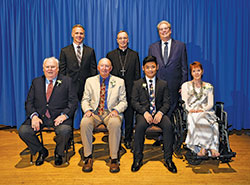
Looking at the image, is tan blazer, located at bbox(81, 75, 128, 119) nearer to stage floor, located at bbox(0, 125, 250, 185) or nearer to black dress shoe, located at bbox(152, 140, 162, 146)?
stage floor, located at bbox(0, 125, 250, 185)

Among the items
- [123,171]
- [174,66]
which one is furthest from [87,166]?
[174,66]

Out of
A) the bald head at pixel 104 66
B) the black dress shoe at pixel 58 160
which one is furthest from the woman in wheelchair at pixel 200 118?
the black dress shoe at pixel 58 160

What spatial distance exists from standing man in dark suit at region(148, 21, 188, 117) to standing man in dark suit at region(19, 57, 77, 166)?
138 cm

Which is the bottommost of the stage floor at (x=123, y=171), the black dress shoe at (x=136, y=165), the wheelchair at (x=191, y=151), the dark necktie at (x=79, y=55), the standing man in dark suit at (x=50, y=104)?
the stage floor at (x=123, y=171)

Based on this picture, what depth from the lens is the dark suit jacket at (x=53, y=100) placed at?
119 inches

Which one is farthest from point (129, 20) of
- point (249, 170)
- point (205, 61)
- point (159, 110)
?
point (249, 170)

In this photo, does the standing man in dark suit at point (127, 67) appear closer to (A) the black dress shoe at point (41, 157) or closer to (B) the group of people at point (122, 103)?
(B) the group of people at point (122, 103)

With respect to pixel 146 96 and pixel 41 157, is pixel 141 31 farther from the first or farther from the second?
pixel 41 157

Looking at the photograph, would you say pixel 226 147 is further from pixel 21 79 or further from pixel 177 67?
pixel 21 79

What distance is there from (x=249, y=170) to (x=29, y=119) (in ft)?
9.37

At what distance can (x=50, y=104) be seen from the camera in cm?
303

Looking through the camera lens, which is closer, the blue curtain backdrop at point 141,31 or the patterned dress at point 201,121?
the patterned dress at point 201,121

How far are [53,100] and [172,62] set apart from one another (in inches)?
71.1

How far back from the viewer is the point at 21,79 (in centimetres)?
456
